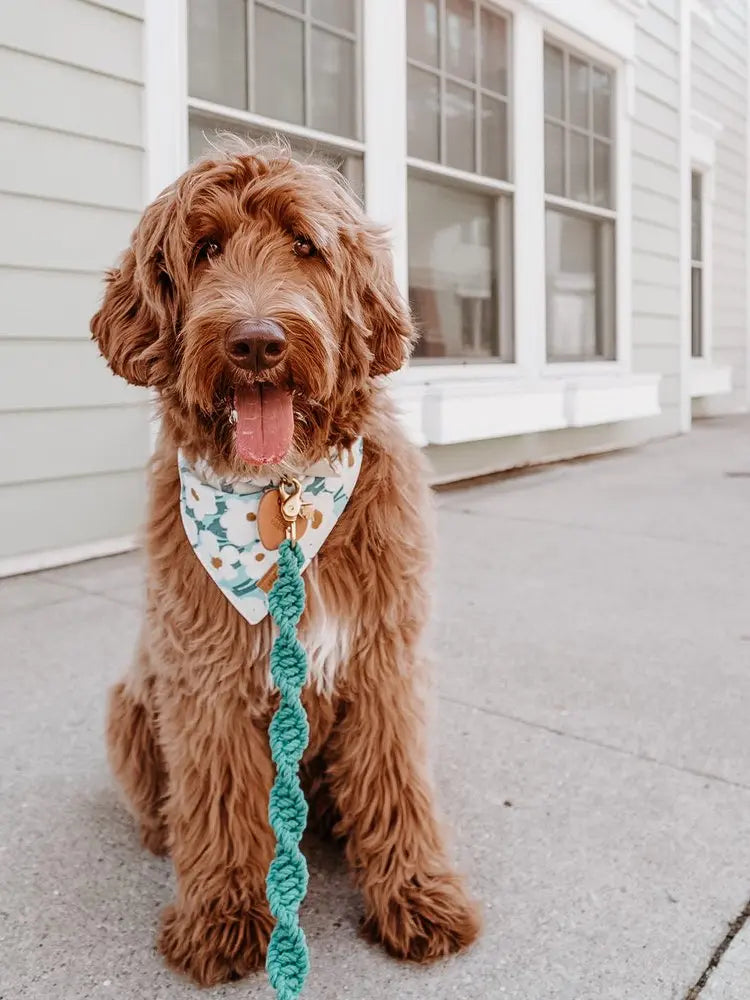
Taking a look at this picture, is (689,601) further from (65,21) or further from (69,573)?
(65,21)

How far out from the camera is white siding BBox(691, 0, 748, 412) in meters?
10.7

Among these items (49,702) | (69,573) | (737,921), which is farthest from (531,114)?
(737,921)

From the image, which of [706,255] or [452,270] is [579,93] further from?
[706,255]

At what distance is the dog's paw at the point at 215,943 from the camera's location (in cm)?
167

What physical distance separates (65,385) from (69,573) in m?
0.87

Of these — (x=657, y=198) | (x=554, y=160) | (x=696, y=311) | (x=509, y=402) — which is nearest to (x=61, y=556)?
(x=509, y=402)

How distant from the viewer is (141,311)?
173 cm

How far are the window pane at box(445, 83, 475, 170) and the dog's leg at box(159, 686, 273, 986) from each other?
5.40 m

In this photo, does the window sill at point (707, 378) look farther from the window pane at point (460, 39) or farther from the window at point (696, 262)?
the window pane at point (460, 39)

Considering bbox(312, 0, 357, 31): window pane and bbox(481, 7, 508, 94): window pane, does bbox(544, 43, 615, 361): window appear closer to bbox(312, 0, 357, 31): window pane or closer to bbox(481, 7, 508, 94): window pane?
bbox(481, 7, 508, 94): window pane

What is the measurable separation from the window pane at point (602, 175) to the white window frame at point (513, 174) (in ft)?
0.28

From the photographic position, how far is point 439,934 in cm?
173

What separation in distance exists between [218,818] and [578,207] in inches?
271

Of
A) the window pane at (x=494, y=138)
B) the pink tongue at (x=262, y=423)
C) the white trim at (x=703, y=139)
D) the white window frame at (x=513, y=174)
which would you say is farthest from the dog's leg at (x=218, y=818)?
the white trim at (x=703, y=139)
